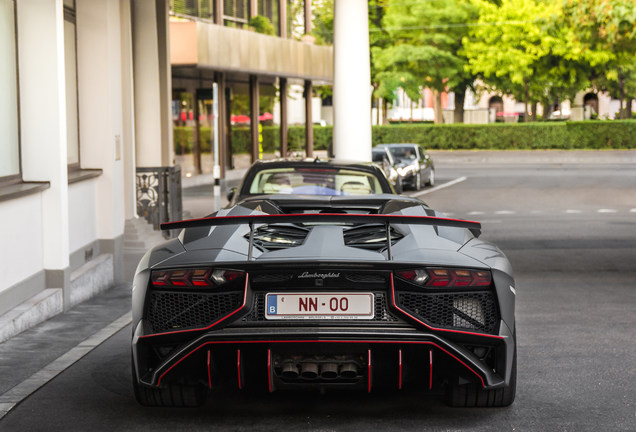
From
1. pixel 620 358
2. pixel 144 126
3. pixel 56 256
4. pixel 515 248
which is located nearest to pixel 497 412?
pixel 620 358

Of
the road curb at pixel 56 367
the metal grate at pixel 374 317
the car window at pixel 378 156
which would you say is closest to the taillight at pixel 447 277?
the metal grate at pixel 374 317

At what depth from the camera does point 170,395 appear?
585cm

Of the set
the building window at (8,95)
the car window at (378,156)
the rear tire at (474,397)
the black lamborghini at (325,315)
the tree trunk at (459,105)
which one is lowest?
the rear tire at (474,397)

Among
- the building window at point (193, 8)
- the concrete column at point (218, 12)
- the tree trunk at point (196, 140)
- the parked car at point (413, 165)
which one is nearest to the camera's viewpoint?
the building window at point (193, 8)

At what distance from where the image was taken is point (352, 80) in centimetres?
1855

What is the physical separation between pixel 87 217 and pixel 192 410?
634 centimetres

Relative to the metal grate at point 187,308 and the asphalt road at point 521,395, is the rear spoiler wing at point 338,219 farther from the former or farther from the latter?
the asphalt road at point 521,395

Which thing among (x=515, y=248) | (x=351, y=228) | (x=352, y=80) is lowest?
(x=515, y=248)

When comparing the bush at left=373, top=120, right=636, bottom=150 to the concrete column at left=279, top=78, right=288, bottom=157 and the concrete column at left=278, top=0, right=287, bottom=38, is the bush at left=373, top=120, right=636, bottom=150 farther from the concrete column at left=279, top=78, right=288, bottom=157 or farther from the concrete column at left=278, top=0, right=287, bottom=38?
the concrete column at left=278, top=0, right=287, bottom=38

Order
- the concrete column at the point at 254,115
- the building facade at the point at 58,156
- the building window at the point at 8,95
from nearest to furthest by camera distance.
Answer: the building facade at the point at 58,156 → the building window at the point at 8,95 → the concrete column at the point at 254,115

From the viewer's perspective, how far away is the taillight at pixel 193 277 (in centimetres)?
548

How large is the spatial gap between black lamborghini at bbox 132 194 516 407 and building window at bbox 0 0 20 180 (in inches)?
175

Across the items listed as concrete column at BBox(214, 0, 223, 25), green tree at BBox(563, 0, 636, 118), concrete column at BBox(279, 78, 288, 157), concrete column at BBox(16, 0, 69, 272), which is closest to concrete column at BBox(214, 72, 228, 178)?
concrete column at BBox(214, 0, 223, 25)

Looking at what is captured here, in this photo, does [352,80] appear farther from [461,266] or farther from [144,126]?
[461,266]
